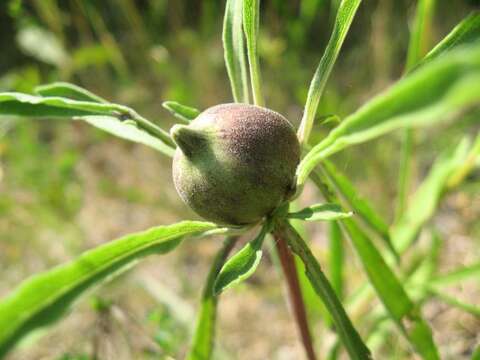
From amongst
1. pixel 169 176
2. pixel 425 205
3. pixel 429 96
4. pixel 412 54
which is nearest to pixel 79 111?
pixel 429 96

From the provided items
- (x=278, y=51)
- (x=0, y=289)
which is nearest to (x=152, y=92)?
(x=278, y=51)

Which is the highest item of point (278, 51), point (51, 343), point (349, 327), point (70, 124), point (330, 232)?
point (70, 124)

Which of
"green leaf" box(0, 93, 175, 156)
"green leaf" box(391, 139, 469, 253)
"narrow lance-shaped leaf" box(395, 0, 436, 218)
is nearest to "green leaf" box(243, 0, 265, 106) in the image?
"green leaf" box(0, 93, 175, 156)

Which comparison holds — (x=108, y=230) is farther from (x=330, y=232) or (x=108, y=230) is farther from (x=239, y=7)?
(x=239, y=7)

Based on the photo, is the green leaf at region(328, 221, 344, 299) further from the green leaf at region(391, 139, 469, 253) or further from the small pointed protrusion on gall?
the small pointed protrusion on gall

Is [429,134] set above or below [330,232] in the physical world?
above

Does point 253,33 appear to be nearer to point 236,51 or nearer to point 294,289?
point 236,51

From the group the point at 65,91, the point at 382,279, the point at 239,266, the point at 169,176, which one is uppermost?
the point at 169,176
